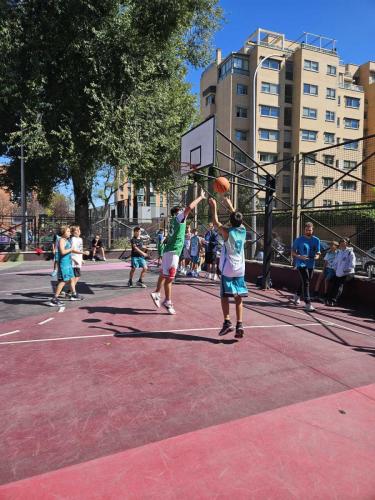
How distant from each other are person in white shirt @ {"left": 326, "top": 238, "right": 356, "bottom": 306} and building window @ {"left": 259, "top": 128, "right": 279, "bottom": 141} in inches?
1430

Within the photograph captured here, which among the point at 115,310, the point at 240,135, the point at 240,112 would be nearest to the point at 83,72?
the point at 115,310

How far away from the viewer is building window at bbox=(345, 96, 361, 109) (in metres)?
47.9

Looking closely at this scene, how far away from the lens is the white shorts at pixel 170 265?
7.31 m

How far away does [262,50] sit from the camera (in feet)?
138

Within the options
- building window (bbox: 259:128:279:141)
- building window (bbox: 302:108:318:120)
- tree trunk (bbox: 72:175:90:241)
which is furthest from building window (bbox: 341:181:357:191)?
building window (bbox: 302:108:318:120)

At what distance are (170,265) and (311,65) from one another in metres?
44.3

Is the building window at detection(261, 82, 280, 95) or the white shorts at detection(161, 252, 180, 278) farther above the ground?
the building window at detection(261, 82, 280, 95)

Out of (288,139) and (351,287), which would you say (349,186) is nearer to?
(351,287)

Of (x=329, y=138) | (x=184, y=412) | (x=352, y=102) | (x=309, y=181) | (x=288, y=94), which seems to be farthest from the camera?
(x=352, y=102)

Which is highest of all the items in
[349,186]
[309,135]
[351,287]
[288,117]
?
[288,117]

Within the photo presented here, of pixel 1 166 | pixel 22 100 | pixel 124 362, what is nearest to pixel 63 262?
pixel 124 362

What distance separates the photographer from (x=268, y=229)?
1068 cm

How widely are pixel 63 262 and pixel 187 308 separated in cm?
287

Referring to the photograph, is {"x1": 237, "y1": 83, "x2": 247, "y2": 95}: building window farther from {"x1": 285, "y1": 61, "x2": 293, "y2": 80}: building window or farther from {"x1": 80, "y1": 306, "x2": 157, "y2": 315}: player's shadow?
{"x1": 80, "y1": 306, "x2": 157, "y2": 315}: player's shadow
